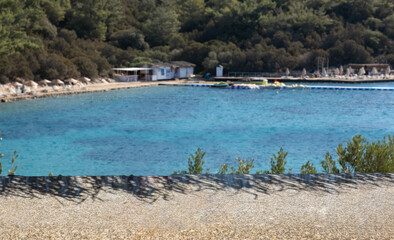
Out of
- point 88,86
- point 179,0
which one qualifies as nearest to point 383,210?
point 88,86

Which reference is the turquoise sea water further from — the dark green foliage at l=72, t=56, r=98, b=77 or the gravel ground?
the dark green foliage at l=72, t=56, r=98, b=77

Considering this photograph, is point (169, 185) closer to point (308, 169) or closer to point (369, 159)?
point (308, 169)

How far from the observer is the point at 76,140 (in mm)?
16766

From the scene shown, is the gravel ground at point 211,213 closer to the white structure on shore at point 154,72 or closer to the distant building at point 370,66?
the white structure on shore at point 154,72

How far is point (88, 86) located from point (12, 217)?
32.7 m

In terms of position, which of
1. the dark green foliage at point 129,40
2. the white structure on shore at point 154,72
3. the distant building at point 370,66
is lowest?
the white structure on shore at point 154,72

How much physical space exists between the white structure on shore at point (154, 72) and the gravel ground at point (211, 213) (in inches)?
1456

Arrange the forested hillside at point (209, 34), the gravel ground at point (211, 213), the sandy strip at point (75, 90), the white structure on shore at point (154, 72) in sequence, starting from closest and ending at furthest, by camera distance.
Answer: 1. the gravel ground at point (211, 213)
2. the sandy strip at point (75, 90)
3. the forested hillside at point (209, 34)
4. the white structure on shore at point (154, 72)

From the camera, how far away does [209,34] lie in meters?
58.1

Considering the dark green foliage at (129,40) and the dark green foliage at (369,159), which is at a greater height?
the dark green foliage at (129,40)

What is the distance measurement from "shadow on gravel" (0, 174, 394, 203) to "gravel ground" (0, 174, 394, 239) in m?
0.03

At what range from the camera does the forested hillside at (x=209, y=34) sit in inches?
1683

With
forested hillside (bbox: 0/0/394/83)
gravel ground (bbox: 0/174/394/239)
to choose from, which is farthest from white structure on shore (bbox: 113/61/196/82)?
gravel ground (bbox: 0/174/394/239)

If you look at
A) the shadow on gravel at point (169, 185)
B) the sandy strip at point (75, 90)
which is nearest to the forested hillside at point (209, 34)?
the sandy strip at point (75, 90)
